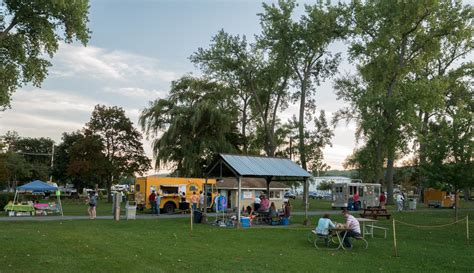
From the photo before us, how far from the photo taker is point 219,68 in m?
46.8

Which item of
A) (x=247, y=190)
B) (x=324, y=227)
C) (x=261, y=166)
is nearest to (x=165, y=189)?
(x=247, y=190)

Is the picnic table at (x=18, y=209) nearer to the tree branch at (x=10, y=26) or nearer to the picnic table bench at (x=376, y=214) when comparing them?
the tree branch at (x=10, y=26)

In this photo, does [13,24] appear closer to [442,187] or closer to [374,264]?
[374,264]

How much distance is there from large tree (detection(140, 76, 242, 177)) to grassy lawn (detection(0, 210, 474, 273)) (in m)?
25.5

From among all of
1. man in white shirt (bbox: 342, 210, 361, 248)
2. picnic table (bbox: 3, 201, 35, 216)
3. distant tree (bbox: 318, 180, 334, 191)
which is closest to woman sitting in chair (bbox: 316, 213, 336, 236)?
man in white shirt (bbox: 342, 210, 361, 248)

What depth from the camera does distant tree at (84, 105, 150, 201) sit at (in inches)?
2015

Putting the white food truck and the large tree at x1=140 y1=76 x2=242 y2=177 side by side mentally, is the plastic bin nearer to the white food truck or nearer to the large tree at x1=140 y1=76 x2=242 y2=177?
the white food truck

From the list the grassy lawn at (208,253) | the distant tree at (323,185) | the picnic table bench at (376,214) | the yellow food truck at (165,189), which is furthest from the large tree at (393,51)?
the distant tree at (323,185)

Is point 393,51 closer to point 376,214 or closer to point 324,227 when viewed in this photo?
point 376,214

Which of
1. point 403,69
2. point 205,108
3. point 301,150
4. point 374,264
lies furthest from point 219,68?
point 374,264

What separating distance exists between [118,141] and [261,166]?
31.8m

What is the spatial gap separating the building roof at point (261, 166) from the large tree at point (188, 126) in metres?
18.8

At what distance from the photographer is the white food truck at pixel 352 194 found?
1636 inches

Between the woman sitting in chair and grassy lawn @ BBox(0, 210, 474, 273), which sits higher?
the woman sitting in chair
